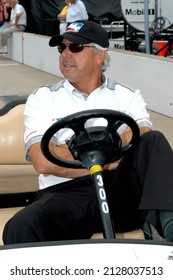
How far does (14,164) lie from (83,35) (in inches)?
34.0

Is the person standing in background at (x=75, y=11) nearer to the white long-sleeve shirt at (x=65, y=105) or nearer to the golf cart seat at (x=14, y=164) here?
the golf cart seat at (x=14, y=164)

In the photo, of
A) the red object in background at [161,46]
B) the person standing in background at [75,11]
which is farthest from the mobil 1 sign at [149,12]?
the person standing in background at [75,11]

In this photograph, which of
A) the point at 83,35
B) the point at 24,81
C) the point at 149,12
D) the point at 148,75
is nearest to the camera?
the point at 83,35

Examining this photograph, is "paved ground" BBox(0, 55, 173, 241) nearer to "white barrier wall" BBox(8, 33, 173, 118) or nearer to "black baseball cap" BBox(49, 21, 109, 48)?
"white barrier wall" BBox(8, 33, 173, 118)

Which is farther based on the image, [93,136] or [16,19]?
[16,19]

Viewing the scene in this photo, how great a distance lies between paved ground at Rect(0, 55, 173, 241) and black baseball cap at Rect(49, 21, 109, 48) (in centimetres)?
414

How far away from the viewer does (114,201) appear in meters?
2.66

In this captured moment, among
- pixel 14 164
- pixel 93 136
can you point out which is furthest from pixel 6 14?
pixel 93 136

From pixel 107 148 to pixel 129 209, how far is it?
51cm

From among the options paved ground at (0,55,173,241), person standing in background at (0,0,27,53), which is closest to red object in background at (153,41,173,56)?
paved ground at (0,55,173,241)

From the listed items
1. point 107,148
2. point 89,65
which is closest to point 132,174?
point 107,148

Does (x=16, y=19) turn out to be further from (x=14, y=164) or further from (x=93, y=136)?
(x=93, y=136)

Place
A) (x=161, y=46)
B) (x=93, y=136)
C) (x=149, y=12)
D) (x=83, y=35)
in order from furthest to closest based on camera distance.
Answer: (x=161, y=46) < (x=149, y=12) < (x=83, y=35) < (x=93, y=136)

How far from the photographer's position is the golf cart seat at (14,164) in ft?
10.0
